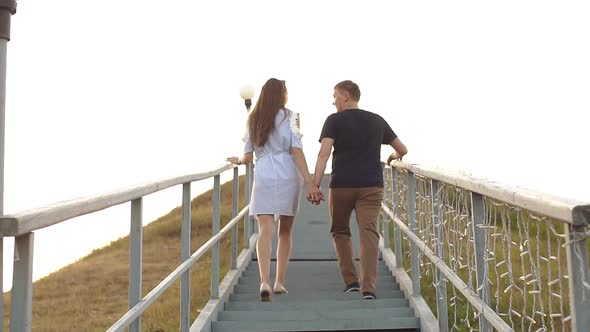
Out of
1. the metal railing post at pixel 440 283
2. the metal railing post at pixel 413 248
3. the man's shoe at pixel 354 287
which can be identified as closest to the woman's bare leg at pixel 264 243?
the man's shoe at pixel 354 287

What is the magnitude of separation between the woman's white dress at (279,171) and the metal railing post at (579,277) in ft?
12.2

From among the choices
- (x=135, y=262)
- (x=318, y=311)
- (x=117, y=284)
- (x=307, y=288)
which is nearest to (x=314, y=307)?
(x=318, y=311)

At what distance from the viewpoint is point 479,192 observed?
2.92 metres

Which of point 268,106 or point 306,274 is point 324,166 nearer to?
point 268,106

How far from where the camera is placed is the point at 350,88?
18.2 feet

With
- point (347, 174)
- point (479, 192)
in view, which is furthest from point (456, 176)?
point (347, 174)

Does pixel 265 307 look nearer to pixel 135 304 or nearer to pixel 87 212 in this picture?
pixel 135 304

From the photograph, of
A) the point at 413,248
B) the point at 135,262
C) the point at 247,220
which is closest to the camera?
the point at 135,262

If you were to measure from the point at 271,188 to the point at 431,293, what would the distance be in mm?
2260

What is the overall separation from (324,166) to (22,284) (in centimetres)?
372

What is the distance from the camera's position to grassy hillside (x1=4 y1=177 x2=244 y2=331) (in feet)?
26.8

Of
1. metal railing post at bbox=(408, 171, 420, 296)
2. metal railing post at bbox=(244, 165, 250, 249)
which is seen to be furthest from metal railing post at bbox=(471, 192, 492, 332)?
metal railing post at bbox=(244, 165, 250, 249)

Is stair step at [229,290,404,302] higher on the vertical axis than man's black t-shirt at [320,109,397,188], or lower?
lower

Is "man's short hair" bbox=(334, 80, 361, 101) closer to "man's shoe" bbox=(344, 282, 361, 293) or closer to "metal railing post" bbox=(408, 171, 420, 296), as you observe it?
"metal railing post" bbox=(408, 171, 420, 296)
